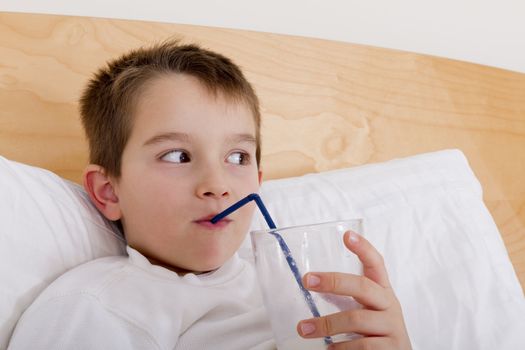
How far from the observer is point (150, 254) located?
88cm

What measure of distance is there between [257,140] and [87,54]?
40cm

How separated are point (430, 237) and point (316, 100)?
A: 0.44 meters

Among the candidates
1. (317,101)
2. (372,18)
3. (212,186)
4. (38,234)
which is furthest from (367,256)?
(372,18)

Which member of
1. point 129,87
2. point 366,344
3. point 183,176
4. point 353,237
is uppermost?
point 129,87

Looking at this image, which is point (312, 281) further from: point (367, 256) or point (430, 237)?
point (430, 237)

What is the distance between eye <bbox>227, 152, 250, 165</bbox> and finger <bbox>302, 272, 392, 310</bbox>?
325 mm

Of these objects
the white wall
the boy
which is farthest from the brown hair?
the white wall

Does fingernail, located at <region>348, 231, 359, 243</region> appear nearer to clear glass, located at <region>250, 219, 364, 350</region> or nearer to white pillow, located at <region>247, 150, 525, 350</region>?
clear glass, located at <region>250, 219, 364, 350</region>

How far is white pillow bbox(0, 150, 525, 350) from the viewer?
82 cm

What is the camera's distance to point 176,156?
84 cm

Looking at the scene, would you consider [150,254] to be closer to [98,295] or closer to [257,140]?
[98,295]

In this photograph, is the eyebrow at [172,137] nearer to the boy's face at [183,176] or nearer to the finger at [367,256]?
the boy's face at [183,176]

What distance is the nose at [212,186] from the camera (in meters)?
0.80

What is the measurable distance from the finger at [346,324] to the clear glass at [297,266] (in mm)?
14
